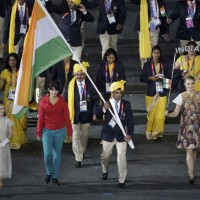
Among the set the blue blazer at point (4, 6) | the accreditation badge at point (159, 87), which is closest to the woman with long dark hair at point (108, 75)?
the accreditation badge at point (159, 87)

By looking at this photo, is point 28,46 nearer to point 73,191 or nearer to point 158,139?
point 73,191

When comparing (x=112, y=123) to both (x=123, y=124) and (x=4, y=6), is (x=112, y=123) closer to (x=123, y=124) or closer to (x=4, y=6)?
(x=123, y=124)

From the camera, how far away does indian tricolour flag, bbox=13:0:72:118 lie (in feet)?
44.7

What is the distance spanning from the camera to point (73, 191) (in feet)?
45.4

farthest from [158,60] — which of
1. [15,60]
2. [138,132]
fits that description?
Answer: [15,60]

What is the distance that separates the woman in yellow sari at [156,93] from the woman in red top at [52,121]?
2.51 metres

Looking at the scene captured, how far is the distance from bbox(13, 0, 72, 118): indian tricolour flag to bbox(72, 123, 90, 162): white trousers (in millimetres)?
1437

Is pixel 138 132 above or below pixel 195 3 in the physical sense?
below

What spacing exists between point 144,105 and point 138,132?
1.19 meters

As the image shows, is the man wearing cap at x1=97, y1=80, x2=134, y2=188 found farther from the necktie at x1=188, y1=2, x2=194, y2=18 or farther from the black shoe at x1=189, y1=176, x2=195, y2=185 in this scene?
the necktie at x1=188, y1=2, x2=194, y2=18

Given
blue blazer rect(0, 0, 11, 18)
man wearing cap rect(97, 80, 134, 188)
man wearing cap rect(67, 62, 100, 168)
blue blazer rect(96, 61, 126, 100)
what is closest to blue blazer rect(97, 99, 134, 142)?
man wearing cap rect(97, 80, 134, 188)

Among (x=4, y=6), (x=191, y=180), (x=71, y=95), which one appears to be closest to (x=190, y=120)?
(x=191, y=180)

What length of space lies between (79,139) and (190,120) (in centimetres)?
194

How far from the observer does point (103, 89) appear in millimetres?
16062
